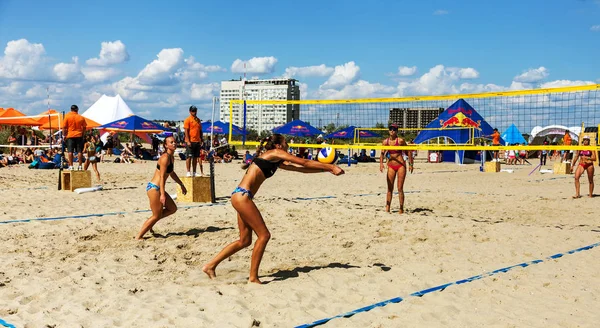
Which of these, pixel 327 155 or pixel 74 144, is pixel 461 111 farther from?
pixel 74 144

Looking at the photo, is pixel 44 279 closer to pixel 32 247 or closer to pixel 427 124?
pixel 32 247

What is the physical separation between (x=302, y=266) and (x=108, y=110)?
2464cm

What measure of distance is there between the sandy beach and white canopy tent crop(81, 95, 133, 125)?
1833 centimetres

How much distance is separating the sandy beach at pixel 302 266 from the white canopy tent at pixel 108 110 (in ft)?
60.1

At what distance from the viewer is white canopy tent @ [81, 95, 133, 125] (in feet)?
90.6

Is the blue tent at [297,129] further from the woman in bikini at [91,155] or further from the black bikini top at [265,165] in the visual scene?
the black bikini top at [265,165]

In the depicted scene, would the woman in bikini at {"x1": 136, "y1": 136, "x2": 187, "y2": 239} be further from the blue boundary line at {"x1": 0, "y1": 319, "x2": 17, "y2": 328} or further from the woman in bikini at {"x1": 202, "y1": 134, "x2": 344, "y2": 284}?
the blue boundary line at {"x1": 0, "y1": 319, "x2": 17, "y2": 328}

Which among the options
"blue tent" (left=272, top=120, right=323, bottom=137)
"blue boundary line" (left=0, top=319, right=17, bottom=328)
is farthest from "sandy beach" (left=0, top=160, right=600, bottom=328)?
"blue tent" (left=272, top=120, right=323, bottom=137)

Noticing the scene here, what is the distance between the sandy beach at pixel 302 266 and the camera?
3.94 m

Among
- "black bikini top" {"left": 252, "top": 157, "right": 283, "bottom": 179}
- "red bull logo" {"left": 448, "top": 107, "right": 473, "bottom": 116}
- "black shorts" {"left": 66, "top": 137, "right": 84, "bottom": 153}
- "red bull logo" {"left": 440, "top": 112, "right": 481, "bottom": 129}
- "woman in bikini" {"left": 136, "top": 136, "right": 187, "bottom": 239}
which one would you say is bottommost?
"woman in bikini" {"left": 136, "top": 136, "right": 187, "bottom": 239}

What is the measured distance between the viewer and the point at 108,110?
28.0 meters

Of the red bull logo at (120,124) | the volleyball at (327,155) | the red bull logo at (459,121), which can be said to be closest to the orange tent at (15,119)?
the red bull logo at (120,124)

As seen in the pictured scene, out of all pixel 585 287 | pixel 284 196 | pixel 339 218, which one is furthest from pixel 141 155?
pixel 585 287

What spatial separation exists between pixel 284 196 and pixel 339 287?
20.0ft
